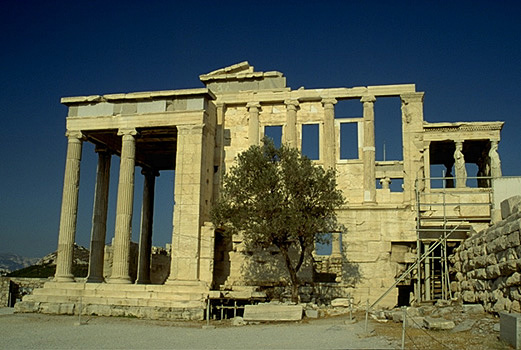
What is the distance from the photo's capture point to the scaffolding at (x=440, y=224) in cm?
1836

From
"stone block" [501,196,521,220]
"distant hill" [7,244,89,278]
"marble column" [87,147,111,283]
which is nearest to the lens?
"stone block" [501,196,521,220]

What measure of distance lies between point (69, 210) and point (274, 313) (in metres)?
10.2

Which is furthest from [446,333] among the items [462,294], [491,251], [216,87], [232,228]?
[216,87]

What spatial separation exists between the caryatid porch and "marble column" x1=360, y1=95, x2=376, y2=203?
230 inches

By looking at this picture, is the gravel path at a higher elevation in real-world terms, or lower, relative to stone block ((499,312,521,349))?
lower

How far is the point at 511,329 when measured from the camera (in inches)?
354

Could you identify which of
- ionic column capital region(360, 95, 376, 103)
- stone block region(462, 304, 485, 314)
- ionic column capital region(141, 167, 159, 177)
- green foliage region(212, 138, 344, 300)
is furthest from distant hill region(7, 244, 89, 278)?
stone block region(462, 304, 485, 314)

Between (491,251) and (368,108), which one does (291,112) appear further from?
(491,251)

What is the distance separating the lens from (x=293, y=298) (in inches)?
755

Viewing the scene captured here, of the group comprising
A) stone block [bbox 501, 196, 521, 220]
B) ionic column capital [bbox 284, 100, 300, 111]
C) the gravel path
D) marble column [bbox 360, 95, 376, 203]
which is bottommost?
the gravel path

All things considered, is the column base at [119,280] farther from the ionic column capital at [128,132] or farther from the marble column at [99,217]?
the ionic column capital at [128,132]

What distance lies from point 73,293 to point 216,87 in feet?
32.6

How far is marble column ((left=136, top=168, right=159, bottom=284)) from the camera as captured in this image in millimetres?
26719

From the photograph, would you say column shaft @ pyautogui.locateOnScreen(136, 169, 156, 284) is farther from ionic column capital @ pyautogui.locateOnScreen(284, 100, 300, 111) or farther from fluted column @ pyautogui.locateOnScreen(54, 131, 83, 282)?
ionic column capital @ pyautogui.locateOnScreen(284, 100, 300, 111)
